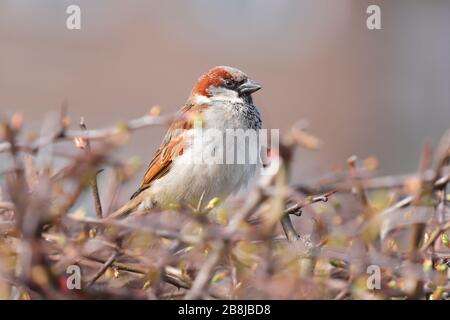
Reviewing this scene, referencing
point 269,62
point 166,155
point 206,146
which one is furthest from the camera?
point 269,62

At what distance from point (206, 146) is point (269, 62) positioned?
1.75 m

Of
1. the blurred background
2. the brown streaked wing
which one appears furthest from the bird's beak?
the blurred background

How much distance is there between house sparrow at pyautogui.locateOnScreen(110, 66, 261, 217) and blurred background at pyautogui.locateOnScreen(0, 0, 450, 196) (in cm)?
78

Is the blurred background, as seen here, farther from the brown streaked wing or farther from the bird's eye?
the bird's eye

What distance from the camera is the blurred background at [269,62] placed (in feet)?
11.4

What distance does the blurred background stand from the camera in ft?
11.4

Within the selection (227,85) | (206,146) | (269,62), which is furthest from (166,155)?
(269,62)

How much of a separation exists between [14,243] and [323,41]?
3740 mm

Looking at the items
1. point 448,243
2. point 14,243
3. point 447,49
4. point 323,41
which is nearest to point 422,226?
point 448,243

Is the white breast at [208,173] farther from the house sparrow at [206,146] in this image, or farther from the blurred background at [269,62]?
the blurred background at [269,62]

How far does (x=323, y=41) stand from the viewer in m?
4.45

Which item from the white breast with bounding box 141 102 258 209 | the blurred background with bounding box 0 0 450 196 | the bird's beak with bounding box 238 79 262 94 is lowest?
the white breast with bounding box 141 102 258 209

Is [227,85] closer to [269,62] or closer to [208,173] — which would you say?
[208,173]

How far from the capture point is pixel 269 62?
3.87 metres
